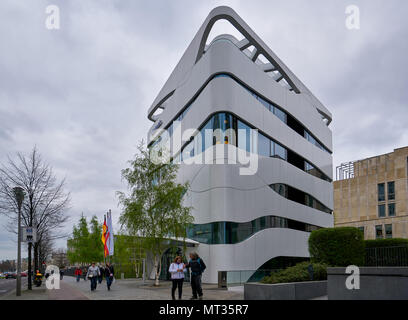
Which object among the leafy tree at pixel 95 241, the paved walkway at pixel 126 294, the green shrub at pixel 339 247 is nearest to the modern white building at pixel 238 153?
the paved walkway at pixel 126 294

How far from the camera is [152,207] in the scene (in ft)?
81.6

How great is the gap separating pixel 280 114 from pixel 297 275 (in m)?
23.2

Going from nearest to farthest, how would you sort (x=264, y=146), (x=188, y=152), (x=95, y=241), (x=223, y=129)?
(x=223, y=129), (x=264, y=146), (x=188, y=152), (x=95, y=241)

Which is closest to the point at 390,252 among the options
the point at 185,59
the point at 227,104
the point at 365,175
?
the point at 227,104

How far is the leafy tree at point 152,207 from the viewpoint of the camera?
24.5m

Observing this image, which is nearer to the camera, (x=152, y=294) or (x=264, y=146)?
(x=152, y=294)

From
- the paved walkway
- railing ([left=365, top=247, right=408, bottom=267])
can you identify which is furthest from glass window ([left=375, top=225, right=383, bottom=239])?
railing ([left=365, top=247, right=408, bottom=267])

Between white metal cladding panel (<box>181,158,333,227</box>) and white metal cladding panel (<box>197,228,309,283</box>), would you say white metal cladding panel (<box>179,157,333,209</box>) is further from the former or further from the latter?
white metal cladding panel (<box>197,228,309,283</box>)

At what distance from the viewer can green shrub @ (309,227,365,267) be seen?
16.6 metres

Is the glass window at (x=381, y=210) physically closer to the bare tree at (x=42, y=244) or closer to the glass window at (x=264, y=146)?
the glass window at (x=264, y=146)

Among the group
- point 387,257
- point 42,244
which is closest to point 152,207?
point 387,257

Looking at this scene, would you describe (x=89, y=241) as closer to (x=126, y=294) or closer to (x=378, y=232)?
(x=126, y=294)

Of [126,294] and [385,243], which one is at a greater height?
[385,243]
